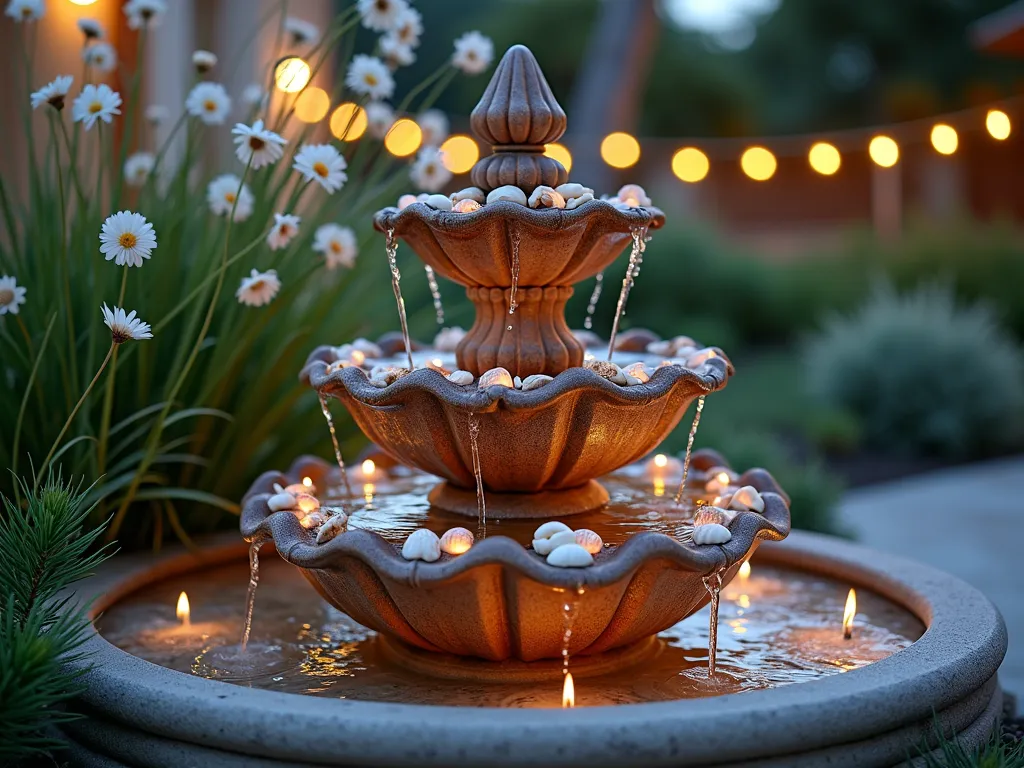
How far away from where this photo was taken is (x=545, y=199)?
2549 mm

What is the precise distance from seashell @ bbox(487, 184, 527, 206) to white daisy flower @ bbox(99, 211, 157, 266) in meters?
0.73

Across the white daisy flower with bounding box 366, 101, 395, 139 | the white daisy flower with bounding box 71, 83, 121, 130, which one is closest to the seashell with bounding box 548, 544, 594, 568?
the white daisy flower with bounding box 71, 83, 121, 130

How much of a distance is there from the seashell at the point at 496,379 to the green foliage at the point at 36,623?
837 millimetres

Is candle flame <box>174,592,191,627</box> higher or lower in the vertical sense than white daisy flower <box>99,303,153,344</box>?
lower

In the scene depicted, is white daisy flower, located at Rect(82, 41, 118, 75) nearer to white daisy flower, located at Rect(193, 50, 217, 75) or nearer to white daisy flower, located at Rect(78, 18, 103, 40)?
white daisy flower, located at Rect(78, 18, 103, 40)

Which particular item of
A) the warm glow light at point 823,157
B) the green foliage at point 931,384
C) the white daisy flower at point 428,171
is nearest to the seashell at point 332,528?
the white daisy flower at point 428,171

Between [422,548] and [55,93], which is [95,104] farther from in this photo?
[422,548]

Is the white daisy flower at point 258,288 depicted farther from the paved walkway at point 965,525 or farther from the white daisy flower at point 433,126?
the paved walkway at point 965,525

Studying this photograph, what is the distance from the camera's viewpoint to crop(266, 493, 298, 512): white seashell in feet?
9.03

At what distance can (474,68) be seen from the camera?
3697 mm

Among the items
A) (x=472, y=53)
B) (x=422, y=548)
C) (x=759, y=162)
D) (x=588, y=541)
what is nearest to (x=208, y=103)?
(x=472, y=53)

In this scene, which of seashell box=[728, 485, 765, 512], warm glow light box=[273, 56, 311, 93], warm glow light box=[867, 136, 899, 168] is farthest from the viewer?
warm glow light box=[867, 136, 899, 168]

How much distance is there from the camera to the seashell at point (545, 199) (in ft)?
8.36

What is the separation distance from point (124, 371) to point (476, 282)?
1.20 meters
